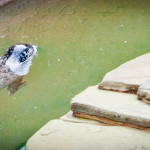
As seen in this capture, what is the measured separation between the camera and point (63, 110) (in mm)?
3637

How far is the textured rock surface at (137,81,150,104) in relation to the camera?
2639 mm

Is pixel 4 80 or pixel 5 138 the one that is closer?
pixel 5 138

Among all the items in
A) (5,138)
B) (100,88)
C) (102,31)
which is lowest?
(5,138)

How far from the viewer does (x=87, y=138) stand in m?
2.52

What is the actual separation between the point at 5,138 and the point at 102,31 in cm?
267

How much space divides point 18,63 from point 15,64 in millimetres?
49

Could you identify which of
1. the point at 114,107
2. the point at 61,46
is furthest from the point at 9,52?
the point at 114,107

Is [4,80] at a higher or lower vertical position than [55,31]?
lower

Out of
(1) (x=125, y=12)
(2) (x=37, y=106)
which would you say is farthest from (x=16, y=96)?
(1) (x=125, y=12)

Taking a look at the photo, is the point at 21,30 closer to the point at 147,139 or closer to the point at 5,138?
the point at 5,138

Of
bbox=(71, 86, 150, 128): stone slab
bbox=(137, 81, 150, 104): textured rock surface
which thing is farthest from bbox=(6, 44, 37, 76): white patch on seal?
bbox=(137, 81, 150, 104): textured rock surface

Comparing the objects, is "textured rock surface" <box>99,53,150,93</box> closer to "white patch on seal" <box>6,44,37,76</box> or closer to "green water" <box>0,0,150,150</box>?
"green water" <box>0,0,150,150</box>

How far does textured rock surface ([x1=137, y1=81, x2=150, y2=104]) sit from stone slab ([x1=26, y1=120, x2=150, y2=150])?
0.98 ft

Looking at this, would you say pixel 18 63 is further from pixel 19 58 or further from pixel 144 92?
pixel 144 92
